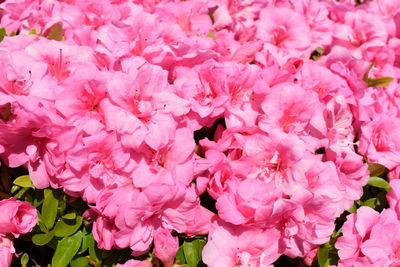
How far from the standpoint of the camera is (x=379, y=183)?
60.7 inches

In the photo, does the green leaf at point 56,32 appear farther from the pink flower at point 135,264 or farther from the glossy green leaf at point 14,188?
the pink flower at point 135,264

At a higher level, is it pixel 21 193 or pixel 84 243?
pixel 21 193

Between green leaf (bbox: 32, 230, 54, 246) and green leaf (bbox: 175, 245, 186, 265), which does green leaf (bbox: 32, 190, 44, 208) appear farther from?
green leaf (bbox: 175, 245, 186, 265)

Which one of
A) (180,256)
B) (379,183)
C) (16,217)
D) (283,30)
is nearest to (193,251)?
(180,256)

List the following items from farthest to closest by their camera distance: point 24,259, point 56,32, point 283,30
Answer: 1. point 283,30
2. point 56,32
3. point 24,259

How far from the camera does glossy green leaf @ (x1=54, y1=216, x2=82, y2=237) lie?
4.53 ft

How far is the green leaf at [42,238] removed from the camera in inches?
53.5

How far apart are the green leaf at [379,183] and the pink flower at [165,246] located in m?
0.67

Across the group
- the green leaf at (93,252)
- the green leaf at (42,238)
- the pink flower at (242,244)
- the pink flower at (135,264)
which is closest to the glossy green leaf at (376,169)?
the pink flower at (242,244)

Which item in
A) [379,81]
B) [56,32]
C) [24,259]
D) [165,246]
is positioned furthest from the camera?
[379,81]

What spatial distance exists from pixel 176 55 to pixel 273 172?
48 centimetres

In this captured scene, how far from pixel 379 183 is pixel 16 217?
1102mm

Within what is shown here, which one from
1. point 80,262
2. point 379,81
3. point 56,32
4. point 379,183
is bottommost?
point 80,262

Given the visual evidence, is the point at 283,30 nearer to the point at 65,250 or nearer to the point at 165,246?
the point at 165,246
